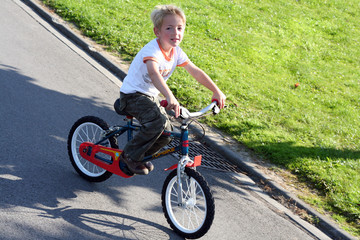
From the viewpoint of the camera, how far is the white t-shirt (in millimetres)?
4043

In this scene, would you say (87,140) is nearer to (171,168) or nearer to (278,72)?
(171,168)

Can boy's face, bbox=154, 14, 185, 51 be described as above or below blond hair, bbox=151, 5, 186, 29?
below

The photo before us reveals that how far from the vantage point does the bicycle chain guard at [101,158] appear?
4.61 metres

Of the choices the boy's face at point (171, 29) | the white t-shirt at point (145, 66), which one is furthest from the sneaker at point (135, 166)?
the boy's face at point (171, 29)

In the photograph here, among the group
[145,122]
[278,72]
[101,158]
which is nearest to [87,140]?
[101,158]

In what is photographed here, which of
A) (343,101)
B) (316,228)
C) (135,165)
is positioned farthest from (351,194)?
(343,101)

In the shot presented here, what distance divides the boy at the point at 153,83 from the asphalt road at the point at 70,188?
0.55 m

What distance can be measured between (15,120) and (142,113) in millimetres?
2270

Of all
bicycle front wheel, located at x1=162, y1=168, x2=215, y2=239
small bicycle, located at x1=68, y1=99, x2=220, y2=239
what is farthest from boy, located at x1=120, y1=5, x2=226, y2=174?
bicycle front wheel, located at x1=162, y1=168, x2=215, y2=239

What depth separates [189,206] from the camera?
4336 millimetres

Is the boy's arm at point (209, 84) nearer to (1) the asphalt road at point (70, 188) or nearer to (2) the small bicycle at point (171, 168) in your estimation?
(2) the small bicycle at point (171, 168)

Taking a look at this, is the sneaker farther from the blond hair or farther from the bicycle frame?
the blond hair

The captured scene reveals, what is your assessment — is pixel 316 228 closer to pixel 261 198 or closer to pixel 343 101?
pixel 261 198

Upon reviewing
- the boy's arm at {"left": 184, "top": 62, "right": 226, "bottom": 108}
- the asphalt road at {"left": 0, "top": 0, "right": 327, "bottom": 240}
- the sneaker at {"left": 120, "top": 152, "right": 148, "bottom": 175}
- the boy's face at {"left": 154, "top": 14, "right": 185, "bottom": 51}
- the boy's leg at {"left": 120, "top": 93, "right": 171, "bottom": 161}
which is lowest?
the asphalt road at {"left": 0, "top": 0, "right": 327, "bottom": 240}
